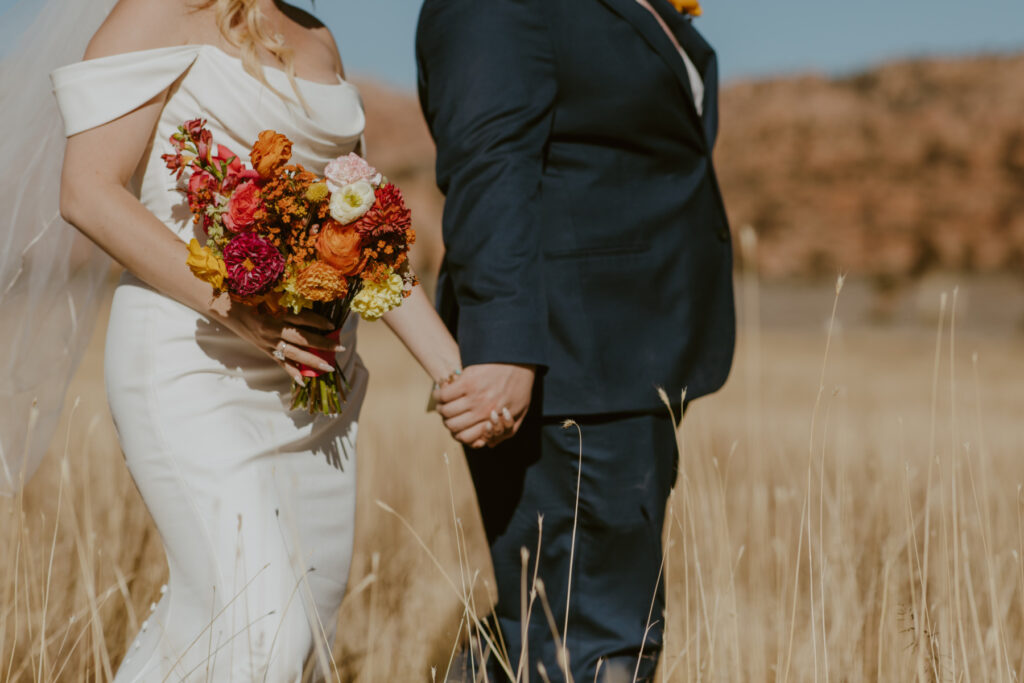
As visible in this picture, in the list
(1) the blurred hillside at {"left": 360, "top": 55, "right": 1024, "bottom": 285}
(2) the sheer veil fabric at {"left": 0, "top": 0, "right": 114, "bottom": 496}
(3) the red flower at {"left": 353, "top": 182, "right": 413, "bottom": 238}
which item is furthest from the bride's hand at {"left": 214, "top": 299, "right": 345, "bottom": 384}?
(1) the blurred hillside at {"left": 360, "top": 55, "right": 1024, "bottom": 285}

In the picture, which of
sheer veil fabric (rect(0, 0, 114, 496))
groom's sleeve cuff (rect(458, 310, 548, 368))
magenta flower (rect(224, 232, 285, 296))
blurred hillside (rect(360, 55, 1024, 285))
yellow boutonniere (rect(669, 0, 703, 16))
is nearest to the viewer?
magenta flower (rect(224, 232, 285, 296))

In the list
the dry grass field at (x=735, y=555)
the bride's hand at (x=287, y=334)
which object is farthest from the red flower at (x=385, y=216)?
the dry grass field at (x=735, y=555)

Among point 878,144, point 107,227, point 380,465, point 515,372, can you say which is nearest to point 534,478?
point 515,372

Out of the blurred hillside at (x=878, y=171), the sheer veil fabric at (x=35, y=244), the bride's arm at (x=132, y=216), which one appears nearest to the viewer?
the bride's arm at (x=132, y=216)

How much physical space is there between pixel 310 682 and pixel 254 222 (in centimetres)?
102

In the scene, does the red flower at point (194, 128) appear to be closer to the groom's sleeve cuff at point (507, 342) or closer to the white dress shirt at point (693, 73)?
the groom's sleeve cuff at point (507, 342)

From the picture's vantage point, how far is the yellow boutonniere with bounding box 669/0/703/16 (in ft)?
7.75

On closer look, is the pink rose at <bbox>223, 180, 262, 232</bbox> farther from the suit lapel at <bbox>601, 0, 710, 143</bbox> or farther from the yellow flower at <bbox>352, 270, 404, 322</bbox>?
the suit lapel at <bbox>601, 0, 710, 143</bbox>

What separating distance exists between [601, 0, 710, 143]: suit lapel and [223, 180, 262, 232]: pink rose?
0.86 meters

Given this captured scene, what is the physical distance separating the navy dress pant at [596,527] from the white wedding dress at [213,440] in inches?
18.2

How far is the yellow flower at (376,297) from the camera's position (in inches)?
69.6

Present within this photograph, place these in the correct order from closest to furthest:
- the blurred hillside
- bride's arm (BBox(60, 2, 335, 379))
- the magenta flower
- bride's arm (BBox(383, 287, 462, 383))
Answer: the magenta flower
bride's arm (BBox(60, 2, 335, 379))
bride's arm (BBox(383, 287, 462, 383))
the blurred hillside

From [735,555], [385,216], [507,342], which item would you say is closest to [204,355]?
[385,216]

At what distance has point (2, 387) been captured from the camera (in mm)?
2137
